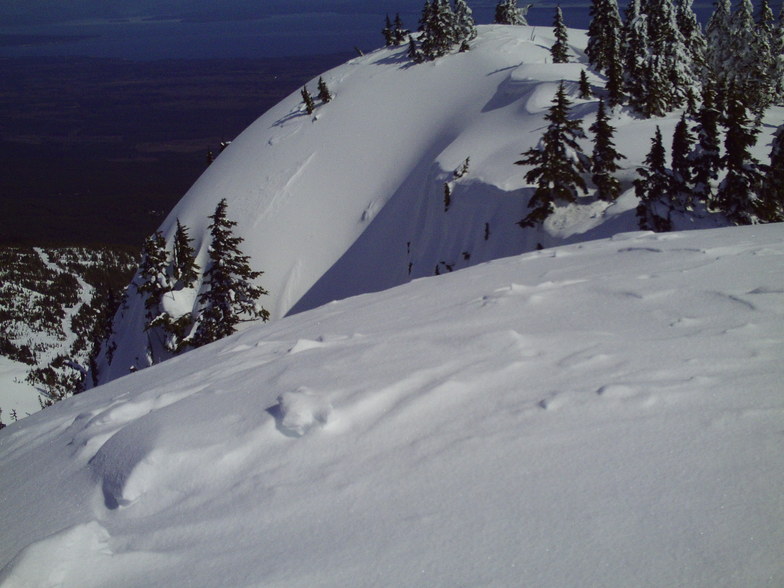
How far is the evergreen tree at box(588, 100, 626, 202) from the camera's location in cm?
2056

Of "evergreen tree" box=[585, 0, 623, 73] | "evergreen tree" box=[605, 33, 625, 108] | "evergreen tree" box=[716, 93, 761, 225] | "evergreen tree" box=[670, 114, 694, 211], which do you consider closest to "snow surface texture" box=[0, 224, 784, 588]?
"evergreen tree" box=[716, 93, 761, 225]

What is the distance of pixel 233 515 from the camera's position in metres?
2.96

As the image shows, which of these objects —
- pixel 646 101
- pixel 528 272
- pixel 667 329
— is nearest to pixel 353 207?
pixel 646 101

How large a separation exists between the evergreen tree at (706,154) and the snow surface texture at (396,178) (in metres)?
2.39

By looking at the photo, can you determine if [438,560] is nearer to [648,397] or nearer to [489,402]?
[489,402]

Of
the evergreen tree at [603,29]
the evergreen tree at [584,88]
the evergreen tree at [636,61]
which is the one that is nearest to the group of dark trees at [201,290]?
the evergreen tree at [584,88]

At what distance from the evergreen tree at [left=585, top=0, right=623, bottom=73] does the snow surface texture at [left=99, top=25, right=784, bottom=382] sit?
1.55 metres

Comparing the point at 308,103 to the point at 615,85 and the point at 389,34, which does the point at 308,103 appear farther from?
the point at 615,85

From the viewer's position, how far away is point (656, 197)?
17062 millimetres

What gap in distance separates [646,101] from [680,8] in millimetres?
19989

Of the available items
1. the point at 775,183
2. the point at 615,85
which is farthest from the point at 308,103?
the point at 775,183

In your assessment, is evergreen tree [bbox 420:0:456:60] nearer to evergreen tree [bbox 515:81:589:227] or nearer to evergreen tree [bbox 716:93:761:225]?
evergreen tree [bbox 515:81:589:227]

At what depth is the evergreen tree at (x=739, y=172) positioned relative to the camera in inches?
620

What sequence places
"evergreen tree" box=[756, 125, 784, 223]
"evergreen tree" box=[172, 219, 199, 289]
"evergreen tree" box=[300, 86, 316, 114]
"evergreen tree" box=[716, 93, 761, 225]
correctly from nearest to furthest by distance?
"evergreen tree" box=[716, 93, 761, 225]
"evergreen tree" box=[756, 125, 784, 223]
"evergreen tree" box=[172, 219, 199, 289]
"evergreen tree" box=[300, 86, 316, 114]
